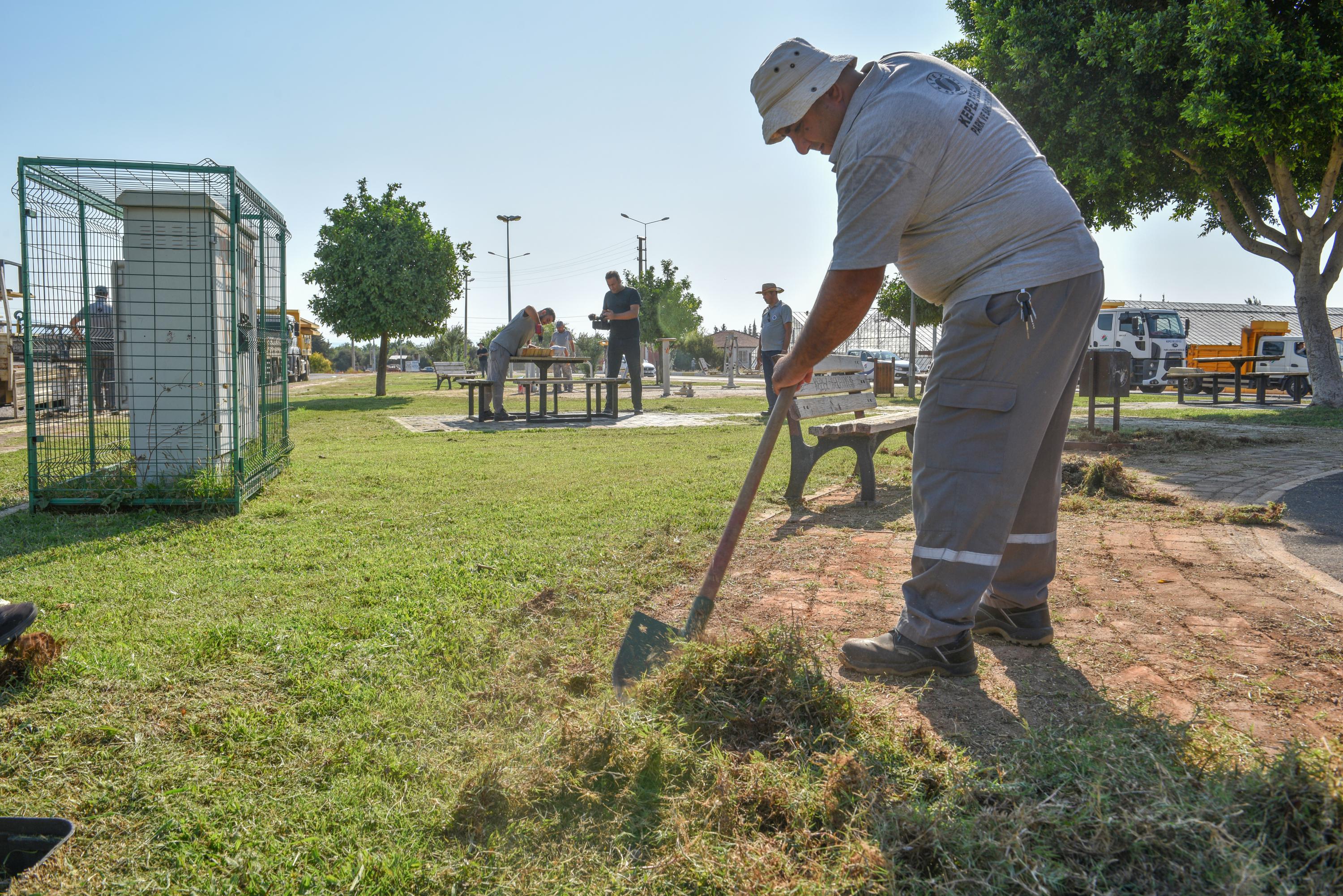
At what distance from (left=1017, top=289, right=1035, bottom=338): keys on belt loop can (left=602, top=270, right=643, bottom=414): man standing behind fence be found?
11442mm

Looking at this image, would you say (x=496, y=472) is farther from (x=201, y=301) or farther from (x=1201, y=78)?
(x=1201, y=78)

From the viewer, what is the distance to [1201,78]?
454 inches

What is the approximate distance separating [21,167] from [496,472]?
3750 mm

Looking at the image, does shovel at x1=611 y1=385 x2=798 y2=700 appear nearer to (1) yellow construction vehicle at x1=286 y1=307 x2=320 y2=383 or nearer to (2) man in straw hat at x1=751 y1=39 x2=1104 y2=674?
(2) man in straw hat at x1=751 y1=39 x2=1104 y2=674

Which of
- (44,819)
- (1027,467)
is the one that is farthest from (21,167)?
(1027,467)

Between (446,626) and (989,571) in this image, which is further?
(446,626)

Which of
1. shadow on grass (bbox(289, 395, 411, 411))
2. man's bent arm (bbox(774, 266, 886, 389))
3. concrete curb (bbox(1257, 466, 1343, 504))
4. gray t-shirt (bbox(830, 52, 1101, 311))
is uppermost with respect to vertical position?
gray t-shirt (bbox(830, 52, 1101, 311))

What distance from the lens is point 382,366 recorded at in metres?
24.1

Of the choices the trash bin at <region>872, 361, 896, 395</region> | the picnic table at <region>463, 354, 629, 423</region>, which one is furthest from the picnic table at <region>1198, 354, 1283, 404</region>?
the picnic table at <region>463, 354, 629, 423</region>

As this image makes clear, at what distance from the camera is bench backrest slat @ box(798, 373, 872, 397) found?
6109 millimetres

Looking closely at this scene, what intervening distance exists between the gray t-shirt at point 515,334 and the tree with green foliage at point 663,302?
39.0 metres

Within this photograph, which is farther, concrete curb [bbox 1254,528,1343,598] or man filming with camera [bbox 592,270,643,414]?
man filming with camera [bbox 592,270,643,414]

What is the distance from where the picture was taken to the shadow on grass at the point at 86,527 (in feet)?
14.0

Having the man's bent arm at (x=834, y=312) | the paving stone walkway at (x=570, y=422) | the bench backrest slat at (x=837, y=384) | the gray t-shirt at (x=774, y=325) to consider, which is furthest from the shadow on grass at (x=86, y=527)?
the gray t-shirt at (x=774, y=325)
